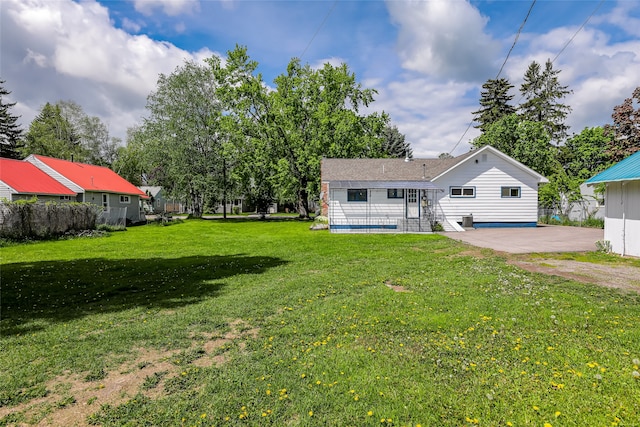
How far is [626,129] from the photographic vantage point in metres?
27.8

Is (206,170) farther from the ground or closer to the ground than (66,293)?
farther from the ground

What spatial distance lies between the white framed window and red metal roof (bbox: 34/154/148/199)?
31823mm

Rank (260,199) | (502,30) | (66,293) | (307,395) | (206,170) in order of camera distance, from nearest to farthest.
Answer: (307,395) < (66,293) < (502,30) < (206,170) < (260,199)

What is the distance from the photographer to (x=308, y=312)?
20.0 ft

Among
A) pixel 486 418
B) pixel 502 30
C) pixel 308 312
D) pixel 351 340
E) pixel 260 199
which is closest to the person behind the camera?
pixel 486 418

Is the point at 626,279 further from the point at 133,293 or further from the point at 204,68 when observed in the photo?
the point at 204,68

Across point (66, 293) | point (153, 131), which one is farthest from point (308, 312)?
point (153, 131)

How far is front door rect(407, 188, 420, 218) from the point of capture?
2369 centimetres

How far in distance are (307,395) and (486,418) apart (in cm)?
168

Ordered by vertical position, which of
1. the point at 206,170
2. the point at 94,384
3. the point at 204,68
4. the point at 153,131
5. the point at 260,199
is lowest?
the point at 94,384

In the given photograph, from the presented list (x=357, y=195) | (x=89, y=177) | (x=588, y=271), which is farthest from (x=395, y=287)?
(x=89, y=177)

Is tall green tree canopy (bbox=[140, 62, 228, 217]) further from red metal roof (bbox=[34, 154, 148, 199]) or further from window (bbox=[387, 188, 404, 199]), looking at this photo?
window (bbox=[387, 188, 404, 199])

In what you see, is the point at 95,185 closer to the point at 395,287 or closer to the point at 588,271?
the point at 395,287

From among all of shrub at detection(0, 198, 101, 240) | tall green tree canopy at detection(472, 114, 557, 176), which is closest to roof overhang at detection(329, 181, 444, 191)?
tall green tree canopy at detection(472, 114, 557, 176)
